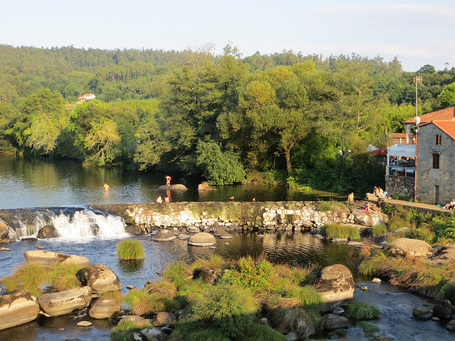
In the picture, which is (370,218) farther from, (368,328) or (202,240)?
(368,328)

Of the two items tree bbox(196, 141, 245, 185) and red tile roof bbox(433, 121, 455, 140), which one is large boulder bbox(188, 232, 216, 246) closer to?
red tile roof bbox(433, 121, 455, 140)

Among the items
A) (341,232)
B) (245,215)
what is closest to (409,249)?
(341,232)

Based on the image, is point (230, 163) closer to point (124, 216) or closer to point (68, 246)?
point (124, 216)

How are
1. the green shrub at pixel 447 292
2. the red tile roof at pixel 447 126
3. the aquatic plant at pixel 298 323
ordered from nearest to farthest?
the aquatic plant at pixel 298 323, the green shrub at pixel 447 292, the red tile roof at pixel 447 126

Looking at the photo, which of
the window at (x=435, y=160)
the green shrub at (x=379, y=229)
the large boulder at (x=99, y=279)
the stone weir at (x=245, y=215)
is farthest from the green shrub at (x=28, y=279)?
the window at (x=435, y=160)

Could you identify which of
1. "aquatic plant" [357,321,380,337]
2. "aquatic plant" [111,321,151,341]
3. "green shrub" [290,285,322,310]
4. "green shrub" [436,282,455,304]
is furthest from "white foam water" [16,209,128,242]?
"green shrub" [436,282,455,304]

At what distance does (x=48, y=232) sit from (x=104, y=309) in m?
14.6

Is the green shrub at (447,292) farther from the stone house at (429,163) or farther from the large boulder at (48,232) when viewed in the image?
the large boulder at (48,232)

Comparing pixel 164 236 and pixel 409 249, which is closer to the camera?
pixel 409 249

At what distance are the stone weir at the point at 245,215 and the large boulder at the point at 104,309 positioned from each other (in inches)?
619

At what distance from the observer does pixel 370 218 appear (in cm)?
3753

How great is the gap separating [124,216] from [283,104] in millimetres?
22971

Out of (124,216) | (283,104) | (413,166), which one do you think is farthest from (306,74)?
(124,216)

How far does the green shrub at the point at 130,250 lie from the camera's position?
28891 mm
